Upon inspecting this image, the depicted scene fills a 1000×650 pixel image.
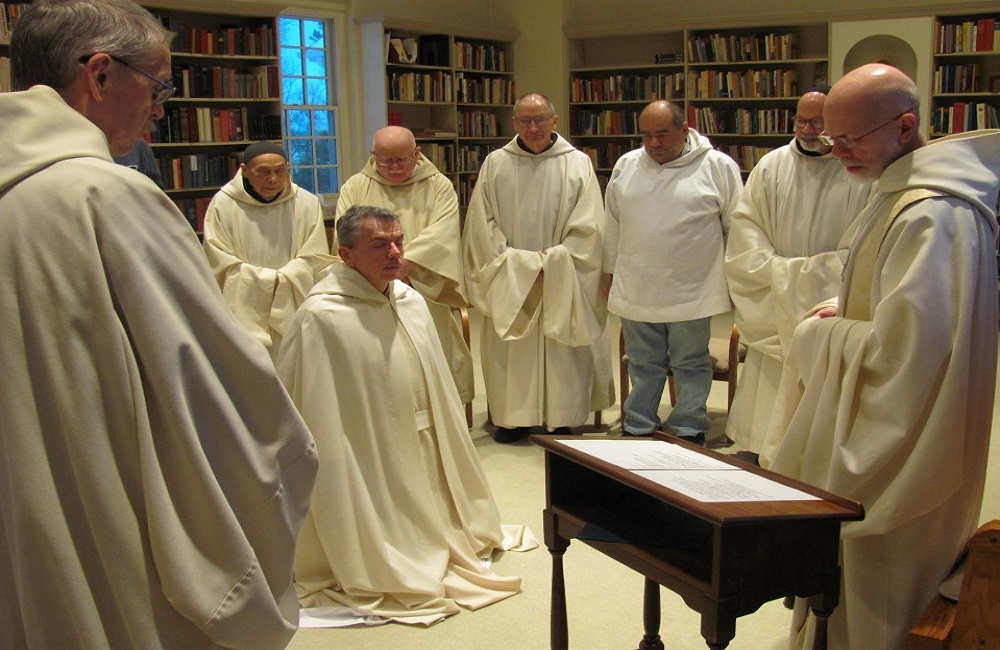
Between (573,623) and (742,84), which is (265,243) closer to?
(573,623)

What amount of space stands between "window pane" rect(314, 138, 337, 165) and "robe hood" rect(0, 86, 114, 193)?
7162 mm

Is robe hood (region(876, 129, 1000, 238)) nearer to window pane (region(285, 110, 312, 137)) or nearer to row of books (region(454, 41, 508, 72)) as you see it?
window pane (region(285, 110, 312, 137))

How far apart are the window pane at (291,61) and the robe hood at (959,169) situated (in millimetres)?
6708

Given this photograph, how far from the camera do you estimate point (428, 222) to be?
480 centimetres

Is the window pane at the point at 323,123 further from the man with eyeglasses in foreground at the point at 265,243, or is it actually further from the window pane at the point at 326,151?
the man with eyeglasses in foreground at the point at 265,243

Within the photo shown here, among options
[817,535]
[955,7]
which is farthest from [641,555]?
[955,7]

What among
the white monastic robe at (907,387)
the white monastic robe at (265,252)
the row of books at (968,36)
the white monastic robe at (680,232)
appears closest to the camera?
the white monastic robe at (907,387)

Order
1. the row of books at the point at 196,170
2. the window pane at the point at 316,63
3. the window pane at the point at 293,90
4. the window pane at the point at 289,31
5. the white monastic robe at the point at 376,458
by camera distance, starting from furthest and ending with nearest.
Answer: the window pane at the point at 316,63 → the window pane at the point at 293,90 → the window pane at the point at 289,31 → the row of books at the point at 196,170 → the white monastic robe at the point at 376,458

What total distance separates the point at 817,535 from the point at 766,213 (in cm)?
A: 260

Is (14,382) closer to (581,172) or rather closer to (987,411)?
(987,411)

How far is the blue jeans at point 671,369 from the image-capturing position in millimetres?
4543

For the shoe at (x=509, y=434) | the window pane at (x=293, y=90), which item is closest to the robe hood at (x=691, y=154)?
the shoe at (x=509, y=434)

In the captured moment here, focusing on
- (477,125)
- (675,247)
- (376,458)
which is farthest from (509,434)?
(477,125)

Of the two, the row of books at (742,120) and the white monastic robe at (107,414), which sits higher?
the row of books at (742,120)
